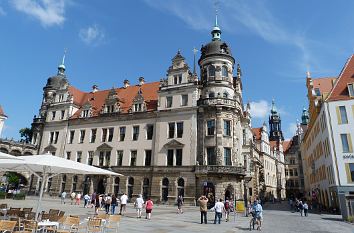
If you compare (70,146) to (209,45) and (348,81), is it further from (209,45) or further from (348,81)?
(348,81)

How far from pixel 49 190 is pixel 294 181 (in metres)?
84.3

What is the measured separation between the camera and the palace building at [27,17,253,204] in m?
37.6

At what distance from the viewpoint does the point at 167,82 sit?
43.6m

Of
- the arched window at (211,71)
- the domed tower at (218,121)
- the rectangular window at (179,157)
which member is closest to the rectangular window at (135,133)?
the rectangular window at (179,157)

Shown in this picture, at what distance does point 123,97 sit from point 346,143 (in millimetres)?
35442

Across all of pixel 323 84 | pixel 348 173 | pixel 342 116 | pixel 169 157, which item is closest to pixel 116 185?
pixel 169 157

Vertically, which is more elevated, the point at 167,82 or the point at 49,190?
the point at 167,82

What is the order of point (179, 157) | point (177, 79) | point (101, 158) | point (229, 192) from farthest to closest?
point (101, 158)
point (177, 79)
point (179, 157)
point (229, 192)

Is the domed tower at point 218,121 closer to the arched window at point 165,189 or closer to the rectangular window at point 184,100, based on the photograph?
the rectangular window at point 184,100

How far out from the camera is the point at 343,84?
32000mm

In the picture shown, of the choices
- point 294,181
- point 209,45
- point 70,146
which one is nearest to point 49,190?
point 70,146

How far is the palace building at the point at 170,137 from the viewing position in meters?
37.6

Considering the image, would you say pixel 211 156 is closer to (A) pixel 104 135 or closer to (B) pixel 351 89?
(B) pixel 351 89

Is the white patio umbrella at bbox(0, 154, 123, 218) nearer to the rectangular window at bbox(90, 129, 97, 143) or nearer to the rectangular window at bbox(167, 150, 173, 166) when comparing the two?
the rectangular window at bbox(167, 150, 173, 166)
